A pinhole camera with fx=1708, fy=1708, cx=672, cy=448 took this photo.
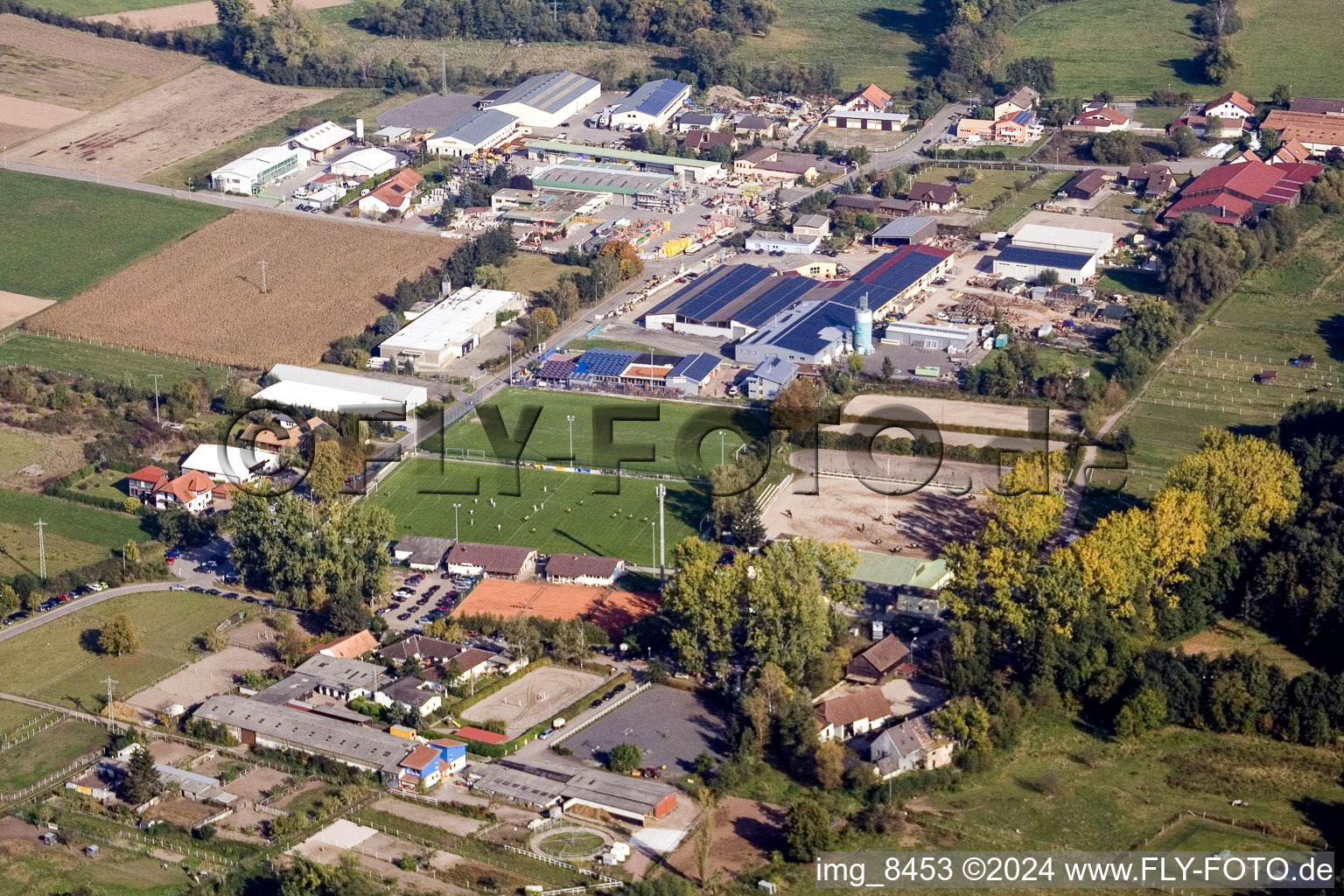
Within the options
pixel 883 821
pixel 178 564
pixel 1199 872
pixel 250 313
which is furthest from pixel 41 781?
pixel 250 313

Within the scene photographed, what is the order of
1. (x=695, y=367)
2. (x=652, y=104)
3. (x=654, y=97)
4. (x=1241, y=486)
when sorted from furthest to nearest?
(x=654, y=97), (x=652, y=104), (x=695, y=367), (x=1241, y=486)

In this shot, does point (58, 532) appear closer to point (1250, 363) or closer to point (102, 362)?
point (102, 362)

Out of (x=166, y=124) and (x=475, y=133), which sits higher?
(x=475, y=133)

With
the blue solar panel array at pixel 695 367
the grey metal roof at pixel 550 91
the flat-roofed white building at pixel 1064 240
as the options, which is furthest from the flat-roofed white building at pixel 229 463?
the grey metal roof at pixel 550 91

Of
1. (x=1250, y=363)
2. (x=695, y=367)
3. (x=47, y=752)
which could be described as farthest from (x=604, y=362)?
(x=47, y=752)

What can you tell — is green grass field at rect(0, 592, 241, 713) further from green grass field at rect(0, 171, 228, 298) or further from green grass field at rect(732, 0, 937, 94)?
green grass field at rect(732, 0, 937, 94)

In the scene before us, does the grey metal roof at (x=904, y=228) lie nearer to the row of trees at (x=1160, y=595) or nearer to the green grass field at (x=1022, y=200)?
the green grass field at (x=1022, y=200)
